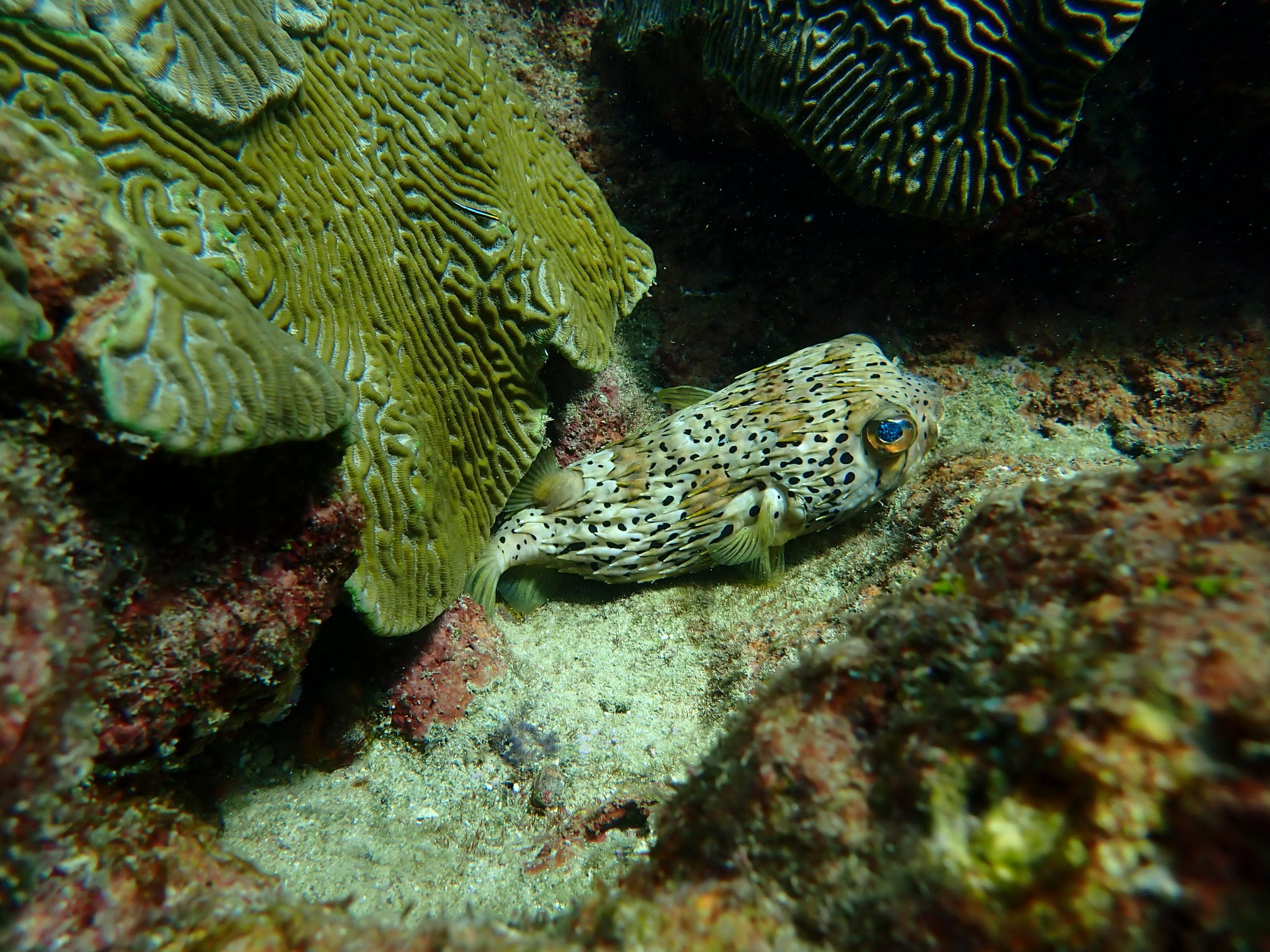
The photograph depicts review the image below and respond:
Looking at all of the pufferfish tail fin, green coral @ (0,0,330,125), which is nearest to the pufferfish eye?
the pufferfish tail fin

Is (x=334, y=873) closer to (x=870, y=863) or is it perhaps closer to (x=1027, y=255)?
(x=870, y=863)

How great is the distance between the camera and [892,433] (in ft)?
11.9

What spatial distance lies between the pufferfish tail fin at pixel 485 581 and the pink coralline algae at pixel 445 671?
0.44ft

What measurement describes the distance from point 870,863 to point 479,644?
2.90m

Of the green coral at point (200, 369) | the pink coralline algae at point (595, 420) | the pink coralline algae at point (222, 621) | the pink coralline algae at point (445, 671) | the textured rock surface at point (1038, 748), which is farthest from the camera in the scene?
the pink coralline algae at point (595, 420)

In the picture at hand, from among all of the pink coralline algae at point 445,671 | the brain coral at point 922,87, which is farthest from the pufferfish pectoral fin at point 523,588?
the brain coral at point 922,87

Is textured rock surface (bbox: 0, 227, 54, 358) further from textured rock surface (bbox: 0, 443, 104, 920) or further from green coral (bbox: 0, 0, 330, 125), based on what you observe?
green coral (bbox: 0, 0, 330, 125)

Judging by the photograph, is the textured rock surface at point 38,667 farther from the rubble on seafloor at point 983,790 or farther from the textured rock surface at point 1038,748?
the textured rock surface at point 1038,748

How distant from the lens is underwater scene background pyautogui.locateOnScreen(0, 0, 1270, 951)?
1307 millimetres

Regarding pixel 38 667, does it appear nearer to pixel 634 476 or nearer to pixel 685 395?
pixel 634 476

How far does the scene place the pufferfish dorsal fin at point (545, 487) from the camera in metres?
4.09

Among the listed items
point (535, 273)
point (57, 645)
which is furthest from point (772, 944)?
point (535, 273)

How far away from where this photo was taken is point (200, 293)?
2016 mm

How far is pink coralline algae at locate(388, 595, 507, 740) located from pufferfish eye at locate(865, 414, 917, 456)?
9.15 ft
